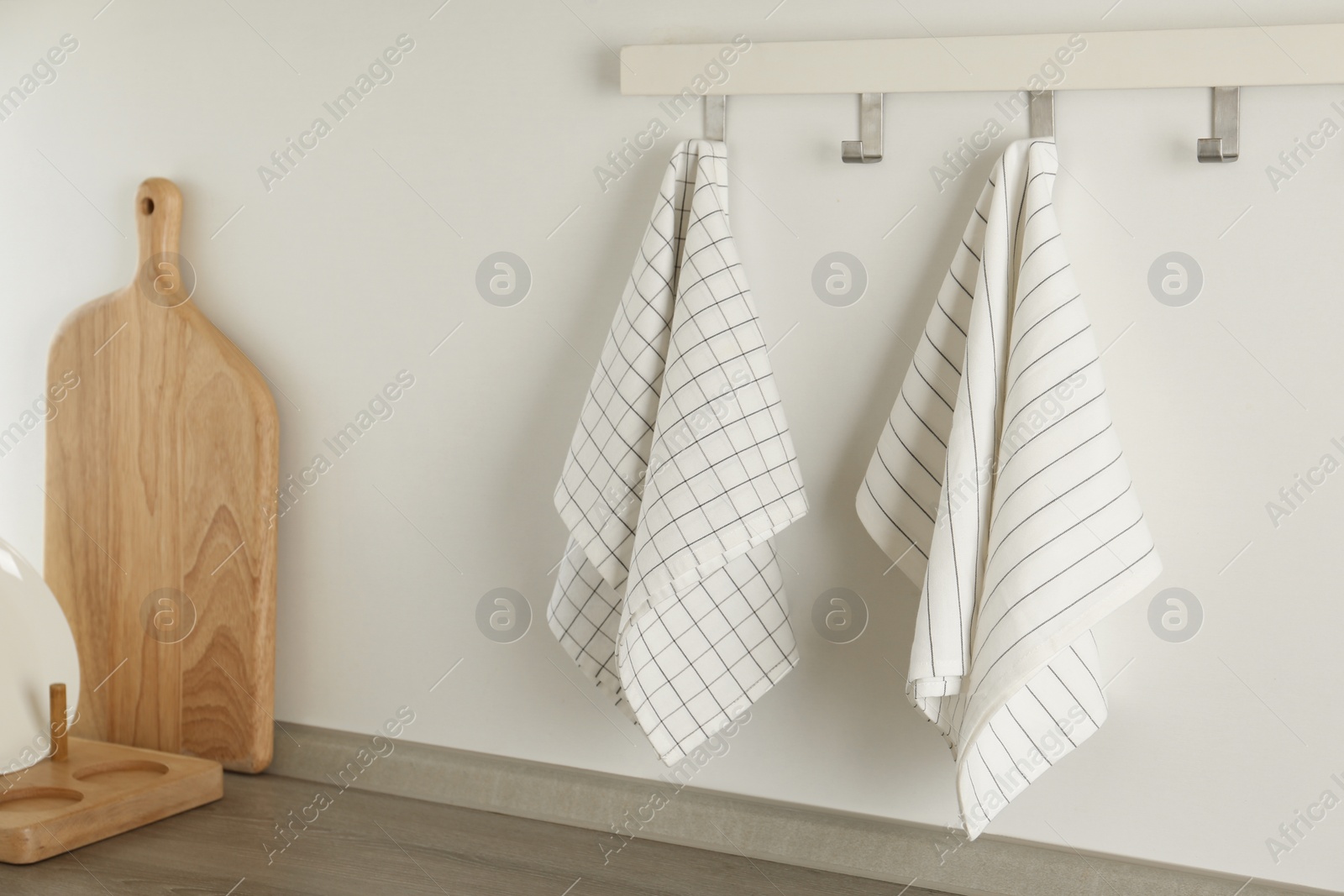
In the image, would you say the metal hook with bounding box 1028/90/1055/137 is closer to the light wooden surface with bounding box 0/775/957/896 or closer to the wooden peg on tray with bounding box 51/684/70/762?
the light wooden surface with bounding box 0/775/957/896

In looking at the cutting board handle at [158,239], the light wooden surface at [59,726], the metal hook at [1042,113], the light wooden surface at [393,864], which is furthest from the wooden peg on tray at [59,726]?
the metal hook at [1042,113]

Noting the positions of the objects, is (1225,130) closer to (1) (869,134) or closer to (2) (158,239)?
(1) (869,134)

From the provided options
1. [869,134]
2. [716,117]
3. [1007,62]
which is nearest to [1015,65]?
[1007,62]

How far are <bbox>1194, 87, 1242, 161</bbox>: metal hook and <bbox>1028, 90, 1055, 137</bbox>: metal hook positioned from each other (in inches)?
4.0

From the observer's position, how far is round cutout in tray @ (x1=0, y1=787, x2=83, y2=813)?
0.89 metres

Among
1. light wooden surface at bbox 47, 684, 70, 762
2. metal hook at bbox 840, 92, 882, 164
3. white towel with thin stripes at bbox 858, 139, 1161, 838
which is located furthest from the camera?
light wooden surface at bbox 47, 684, 70, 762

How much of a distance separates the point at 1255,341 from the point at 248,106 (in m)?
0.93

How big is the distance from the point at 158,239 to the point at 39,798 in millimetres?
539

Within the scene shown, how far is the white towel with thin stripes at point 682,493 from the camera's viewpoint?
A: 769 millimetres

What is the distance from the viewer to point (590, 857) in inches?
34.3

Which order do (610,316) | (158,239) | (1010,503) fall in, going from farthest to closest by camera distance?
(158,239)
(610,316)
(1010,503)

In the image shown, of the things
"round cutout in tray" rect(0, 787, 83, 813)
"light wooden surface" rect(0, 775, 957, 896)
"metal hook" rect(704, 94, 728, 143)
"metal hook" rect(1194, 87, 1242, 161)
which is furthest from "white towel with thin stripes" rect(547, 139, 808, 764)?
"round cutout in tray" rect(0, 787, 83, 813)

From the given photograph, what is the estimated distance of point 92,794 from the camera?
2.96 feet

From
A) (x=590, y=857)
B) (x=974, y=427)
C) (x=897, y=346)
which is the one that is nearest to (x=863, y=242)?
(x=897, y=346)
